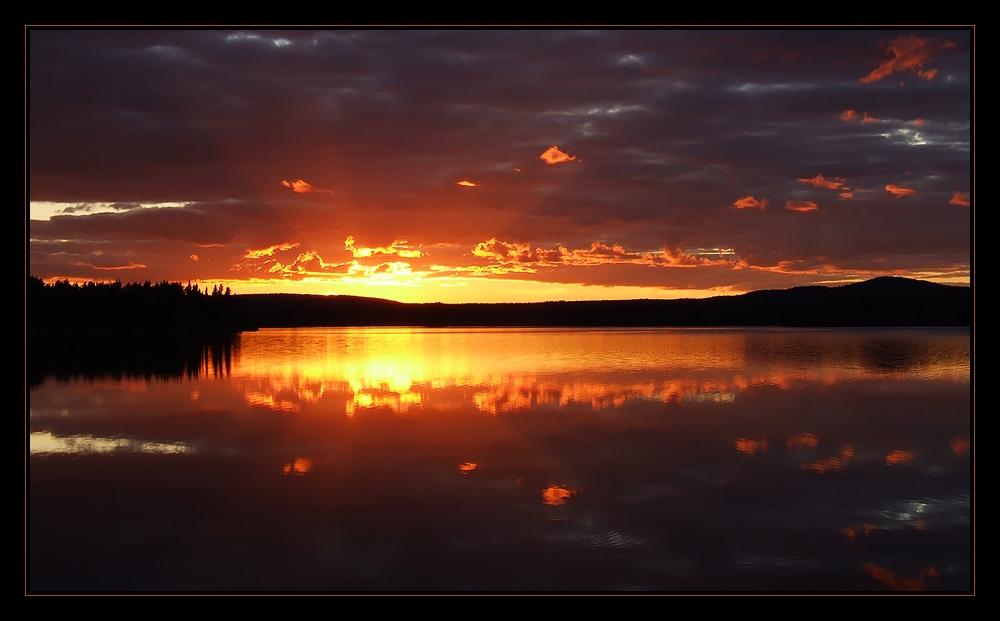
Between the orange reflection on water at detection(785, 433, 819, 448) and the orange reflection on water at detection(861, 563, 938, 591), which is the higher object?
the orange reflection on water at detection(785, 433, 819, 448)

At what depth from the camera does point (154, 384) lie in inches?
1029

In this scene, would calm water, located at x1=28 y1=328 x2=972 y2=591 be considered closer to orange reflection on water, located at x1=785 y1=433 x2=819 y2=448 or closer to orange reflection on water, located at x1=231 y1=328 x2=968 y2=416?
orange reflection on water, located at x1=785 y1=433 x2=819 y2=448

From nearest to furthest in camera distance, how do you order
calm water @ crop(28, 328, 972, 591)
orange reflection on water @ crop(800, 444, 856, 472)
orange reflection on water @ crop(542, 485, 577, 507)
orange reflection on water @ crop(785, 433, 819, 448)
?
calm water @ crop(28, 328, 972, 591), orange reflection on water @ crop(542, 485, 577, 507), orange reflection on water @ crop(800, 444, 856, 472), orange reflection on water @ crop(785, 433, 819, 448)

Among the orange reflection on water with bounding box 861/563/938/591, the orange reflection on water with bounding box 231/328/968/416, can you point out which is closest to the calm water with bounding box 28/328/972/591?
the orange reflection on water with bounding box 861/563/938/591

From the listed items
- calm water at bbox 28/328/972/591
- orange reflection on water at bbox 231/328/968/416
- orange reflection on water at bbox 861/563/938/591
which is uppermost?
orange reflection on water at bbox 231/328/968/416

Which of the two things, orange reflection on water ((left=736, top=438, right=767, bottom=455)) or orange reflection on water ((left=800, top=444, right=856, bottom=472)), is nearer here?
orange reflection on water ((left=800, top=444, right=856, bottom=472))

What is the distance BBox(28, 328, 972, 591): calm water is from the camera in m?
8.21

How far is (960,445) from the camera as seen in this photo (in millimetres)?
14875

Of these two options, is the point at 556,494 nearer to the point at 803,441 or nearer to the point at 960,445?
the point at 803,441

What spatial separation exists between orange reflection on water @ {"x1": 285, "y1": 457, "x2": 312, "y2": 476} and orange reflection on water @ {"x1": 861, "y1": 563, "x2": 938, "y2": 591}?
8.69 meters

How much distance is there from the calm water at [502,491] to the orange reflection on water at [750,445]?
84mm

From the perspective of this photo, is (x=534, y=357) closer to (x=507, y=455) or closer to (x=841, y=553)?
(x=507, y=455)
